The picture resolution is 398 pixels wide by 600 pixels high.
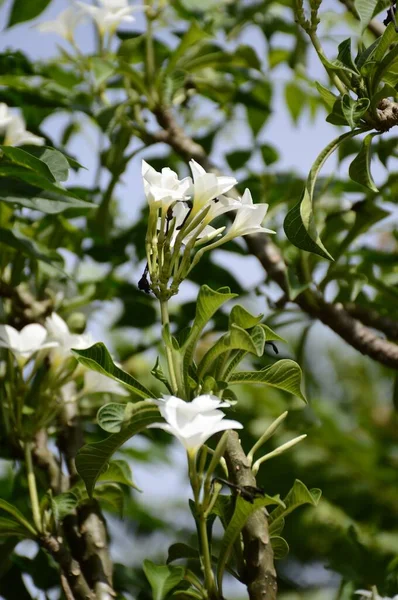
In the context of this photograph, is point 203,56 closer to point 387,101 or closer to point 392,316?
point 392,316

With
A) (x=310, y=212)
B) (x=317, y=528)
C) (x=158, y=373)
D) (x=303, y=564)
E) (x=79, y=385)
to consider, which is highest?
(x=310, y=212)

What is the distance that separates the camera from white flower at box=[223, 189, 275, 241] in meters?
0.81

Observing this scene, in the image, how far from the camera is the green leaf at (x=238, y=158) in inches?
65.0

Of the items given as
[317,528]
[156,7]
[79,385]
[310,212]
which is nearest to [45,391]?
[79,385]

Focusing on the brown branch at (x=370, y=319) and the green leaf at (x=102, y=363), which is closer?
the green leaf at (x=102, y=363)

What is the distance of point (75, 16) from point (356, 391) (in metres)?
2.81

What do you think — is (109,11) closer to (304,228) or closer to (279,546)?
(304,228)

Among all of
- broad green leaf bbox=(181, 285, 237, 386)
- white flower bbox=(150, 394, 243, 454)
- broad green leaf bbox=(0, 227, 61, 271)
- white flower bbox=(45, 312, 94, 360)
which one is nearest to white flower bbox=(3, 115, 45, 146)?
broad green leaf bbox=(0, 227, 61, 271)

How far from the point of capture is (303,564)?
3176mm

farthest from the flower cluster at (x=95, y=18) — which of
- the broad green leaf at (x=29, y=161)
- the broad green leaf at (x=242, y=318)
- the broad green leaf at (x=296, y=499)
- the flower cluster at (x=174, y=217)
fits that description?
the broad green leaf at (x=296, y=499)

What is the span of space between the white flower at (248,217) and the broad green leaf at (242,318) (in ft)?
0.30

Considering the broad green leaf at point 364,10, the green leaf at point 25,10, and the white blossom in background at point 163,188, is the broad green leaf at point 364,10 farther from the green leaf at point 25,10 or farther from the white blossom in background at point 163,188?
the green leaf at point 25,10

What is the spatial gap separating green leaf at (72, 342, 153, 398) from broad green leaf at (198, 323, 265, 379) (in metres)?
0.06

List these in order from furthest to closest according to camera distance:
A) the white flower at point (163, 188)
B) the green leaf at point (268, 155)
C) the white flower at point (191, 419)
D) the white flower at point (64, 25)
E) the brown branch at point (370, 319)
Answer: the green leaf at point (268, 155)
the white flower at point (64, 25)
the brown branch at point (370, 319)
the white flower at point (163, 188)
the white flower at point (191, 419)
